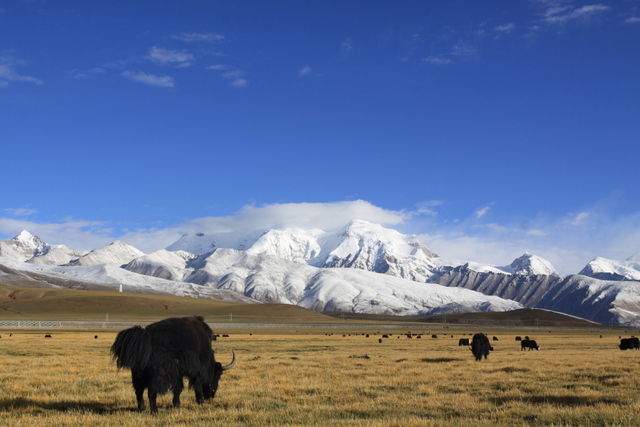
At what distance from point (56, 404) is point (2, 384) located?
5.30 metres

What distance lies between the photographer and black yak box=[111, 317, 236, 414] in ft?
41.4

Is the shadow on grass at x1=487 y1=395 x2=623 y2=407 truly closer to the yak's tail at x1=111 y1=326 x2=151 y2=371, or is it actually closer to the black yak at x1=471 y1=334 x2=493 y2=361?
the yak's tail at x1=111 y1=326 x2=151 y2=371

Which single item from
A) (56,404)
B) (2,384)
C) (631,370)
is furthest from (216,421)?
(631,370)

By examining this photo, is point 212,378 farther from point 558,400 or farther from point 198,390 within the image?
point 558,400

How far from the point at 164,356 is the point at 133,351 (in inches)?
27.6

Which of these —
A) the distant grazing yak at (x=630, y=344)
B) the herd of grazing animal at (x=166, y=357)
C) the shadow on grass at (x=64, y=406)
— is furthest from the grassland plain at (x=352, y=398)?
the distant grazing yak at (x=630, y=344)

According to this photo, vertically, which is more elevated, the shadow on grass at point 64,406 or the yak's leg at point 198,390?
the yak's leg at point 198,390

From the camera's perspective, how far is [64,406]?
583 inches

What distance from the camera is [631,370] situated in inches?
906

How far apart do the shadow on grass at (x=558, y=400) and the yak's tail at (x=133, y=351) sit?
29.0 feet

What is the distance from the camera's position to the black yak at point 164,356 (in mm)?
12625

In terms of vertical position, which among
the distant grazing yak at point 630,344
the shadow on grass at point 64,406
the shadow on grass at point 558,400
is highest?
the shadow on grass at point 558,400

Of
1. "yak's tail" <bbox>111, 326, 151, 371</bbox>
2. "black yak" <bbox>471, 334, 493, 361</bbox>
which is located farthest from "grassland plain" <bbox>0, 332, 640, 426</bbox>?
"black yak" <bbox>471, 334, 493, 361</bbox>

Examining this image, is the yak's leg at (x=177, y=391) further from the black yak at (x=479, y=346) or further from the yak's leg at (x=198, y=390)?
the black yak at (x=479, y=346)
